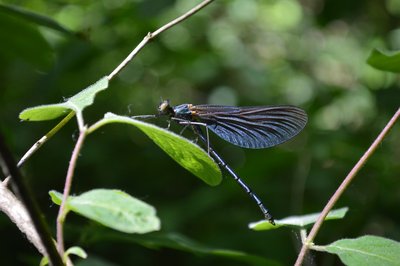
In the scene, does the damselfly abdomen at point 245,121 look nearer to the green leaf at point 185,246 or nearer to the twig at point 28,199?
the green leaf at point 185,246

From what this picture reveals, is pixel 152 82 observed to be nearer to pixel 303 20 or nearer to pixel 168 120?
pixel 303 20

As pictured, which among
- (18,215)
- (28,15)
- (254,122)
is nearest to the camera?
(18,215)

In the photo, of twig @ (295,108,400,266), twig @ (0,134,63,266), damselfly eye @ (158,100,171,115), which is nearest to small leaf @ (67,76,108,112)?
twig @ (0,134,63,266)

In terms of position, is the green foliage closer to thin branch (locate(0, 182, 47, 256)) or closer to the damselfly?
the damselfly

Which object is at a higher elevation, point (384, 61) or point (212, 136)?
point (212, 136)

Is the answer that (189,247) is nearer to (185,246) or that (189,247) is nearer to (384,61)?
(185,246)

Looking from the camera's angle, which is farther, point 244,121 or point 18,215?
point 244,121

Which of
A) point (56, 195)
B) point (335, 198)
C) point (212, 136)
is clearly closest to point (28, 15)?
point (56, 195)
